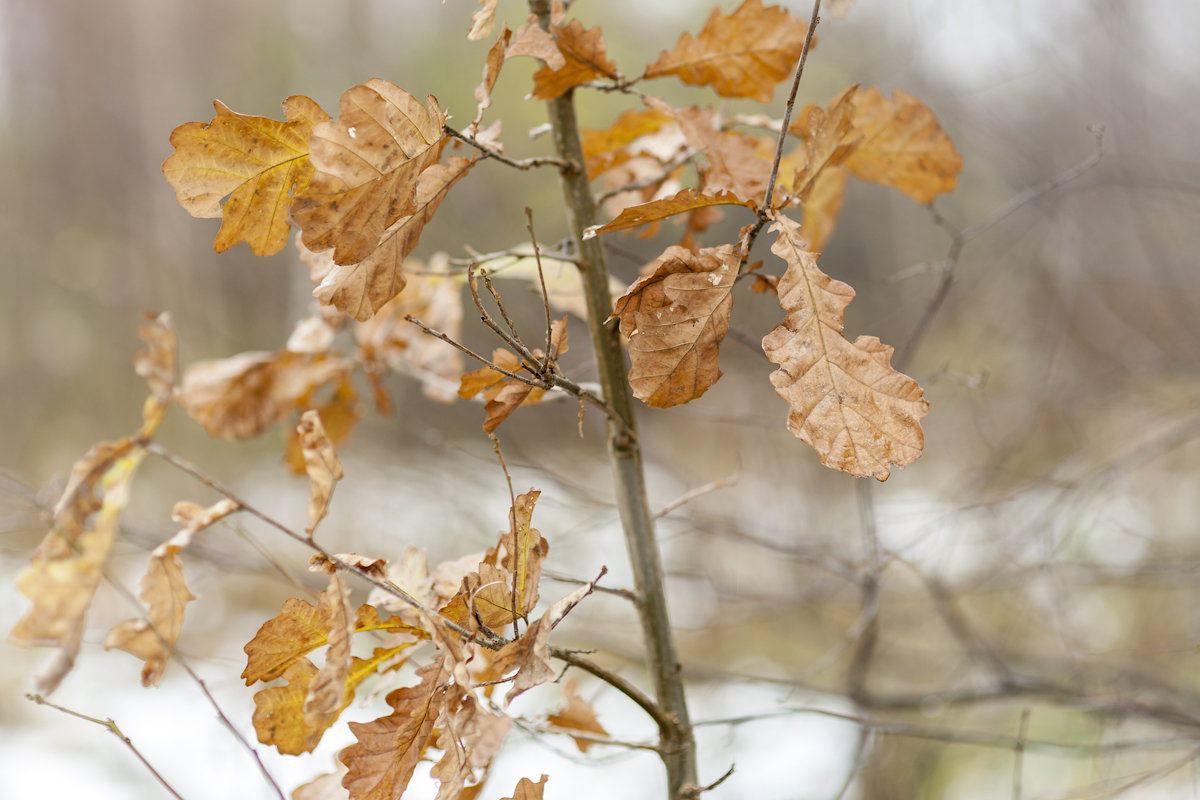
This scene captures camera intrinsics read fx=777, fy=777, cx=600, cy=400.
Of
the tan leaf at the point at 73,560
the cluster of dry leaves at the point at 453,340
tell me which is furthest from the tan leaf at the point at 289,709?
the tan leaf at the point at 73,560

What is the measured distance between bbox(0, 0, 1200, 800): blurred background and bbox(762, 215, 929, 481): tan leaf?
286 millimetres

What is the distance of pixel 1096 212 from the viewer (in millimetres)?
1784

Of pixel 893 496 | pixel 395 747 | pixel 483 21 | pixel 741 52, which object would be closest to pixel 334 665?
pixel 395 747

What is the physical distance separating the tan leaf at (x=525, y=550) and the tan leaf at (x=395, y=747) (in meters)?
0.04

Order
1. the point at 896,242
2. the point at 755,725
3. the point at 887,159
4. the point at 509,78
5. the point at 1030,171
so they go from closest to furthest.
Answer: the point at 887,159, the point at 755,725, the point at 1030,171, the point at 896,242, the point at 509,78

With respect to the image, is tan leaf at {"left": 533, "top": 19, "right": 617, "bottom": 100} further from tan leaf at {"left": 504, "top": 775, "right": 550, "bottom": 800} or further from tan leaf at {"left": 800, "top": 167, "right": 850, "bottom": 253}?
tan leaf at {"left": 504, "top": 775, "right": 550, "bottom": 800}

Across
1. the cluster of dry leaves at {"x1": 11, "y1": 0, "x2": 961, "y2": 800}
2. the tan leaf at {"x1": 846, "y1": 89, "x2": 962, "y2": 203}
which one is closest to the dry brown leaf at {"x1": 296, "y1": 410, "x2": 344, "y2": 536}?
the cluster of dry leaves at {"x1": 11, "y1": 0, "x2": 961, "y2": 800}

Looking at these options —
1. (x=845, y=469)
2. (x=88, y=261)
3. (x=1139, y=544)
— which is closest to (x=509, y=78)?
(x=88, y=261)

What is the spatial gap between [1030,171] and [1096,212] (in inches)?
12.4

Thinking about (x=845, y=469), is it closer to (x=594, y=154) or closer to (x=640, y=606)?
(x=640, y=606)

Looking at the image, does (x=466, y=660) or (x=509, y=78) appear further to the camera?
(x=509, y=78)

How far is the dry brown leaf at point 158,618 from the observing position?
16.1 inches

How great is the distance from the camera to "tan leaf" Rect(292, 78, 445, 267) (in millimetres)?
302

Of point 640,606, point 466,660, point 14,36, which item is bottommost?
point 466,660
